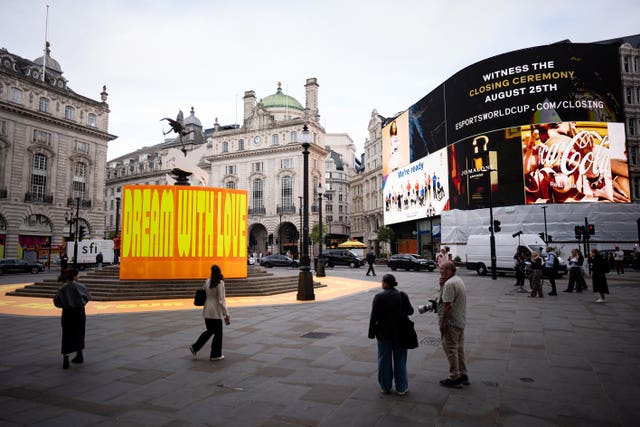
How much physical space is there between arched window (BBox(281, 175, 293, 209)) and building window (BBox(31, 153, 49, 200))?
3054 cm

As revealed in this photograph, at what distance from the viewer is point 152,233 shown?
52.0 feet

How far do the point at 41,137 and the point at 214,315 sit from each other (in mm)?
49954

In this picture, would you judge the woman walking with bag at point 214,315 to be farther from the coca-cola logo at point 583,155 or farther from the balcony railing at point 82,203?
the balcony railing at point 82,203

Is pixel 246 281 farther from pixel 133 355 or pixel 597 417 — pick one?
pixel 597 417

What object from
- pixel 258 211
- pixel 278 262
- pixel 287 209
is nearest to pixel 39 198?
pixel 258 211

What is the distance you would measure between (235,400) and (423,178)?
148 feet

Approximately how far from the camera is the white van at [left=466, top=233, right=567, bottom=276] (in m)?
23.8

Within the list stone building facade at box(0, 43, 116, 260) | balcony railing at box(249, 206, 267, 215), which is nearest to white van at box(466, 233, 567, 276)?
stone building facade at box(0, 43, 116, 260)

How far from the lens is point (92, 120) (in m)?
51.1

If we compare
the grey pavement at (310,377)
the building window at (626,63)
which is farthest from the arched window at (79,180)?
the building window at (626,63)

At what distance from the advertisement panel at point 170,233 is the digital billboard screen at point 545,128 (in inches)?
1057

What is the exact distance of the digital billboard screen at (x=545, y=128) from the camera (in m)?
35.0

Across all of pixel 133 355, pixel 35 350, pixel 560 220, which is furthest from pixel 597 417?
pixel 560 220

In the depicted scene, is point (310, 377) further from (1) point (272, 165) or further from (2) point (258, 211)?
(1) point (272, 165)
